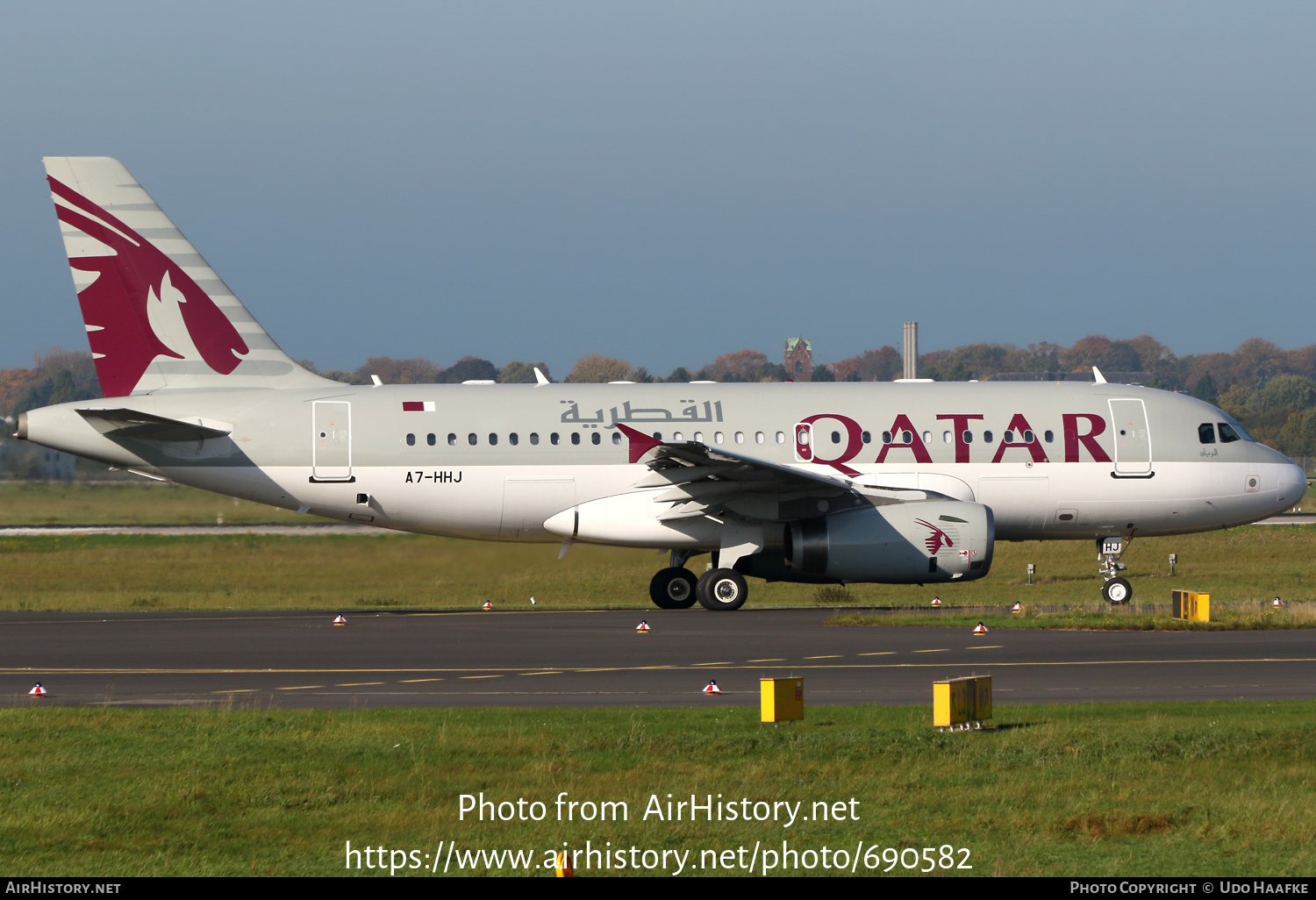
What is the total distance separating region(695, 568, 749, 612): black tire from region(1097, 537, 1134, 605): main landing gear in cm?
756

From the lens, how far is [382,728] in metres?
15.3

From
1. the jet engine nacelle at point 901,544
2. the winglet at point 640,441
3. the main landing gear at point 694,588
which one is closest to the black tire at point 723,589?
the main landing gear at point 694,588

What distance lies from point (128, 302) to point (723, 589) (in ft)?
45.5

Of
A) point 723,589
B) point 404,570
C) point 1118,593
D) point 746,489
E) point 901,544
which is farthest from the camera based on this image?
point 404,570

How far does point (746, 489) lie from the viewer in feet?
101

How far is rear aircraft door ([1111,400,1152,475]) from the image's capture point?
32.2 metres

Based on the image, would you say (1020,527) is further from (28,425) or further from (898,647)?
(28,425)

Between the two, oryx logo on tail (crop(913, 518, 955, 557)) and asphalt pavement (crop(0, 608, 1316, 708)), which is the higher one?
oryx logo on tail (crop(913, 518, 955, 557))

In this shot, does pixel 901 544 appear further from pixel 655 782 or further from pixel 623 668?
pixel 655 782

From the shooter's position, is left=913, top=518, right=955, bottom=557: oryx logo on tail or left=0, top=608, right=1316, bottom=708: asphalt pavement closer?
left=0, top=608, right=1316, bottom=708: asphalt pavement

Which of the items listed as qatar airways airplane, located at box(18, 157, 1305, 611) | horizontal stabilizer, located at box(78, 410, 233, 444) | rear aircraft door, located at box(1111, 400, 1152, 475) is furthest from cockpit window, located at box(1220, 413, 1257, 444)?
horizontal stabilizer, located at box(78, 410, 233, 444)

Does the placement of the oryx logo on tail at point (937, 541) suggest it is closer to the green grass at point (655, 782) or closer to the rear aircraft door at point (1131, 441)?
the rear aircraft door at point (1131, 441)

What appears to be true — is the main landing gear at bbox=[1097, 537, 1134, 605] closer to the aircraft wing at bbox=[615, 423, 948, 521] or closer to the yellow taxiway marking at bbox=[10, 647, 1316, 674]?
the aircraft wing at bbox=[615, 423, 948, 521]

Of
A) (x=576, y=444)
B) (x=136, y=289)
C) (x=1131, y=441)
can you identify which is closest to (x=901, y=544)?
(x=1131, y=441)
